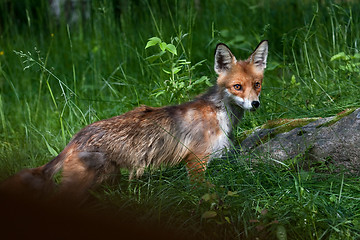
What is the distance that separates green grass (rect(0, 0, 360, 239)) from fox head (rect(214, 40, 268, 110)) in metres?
0.34

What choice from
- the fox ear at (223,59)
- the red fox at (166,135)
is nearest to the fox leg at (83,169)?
the red fox at (166,135)

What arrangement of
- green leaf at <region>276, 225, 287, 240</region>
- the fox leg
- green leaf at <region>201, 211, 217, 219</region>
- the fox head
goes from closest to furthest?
green leaf at <region>276, 225, 287, 240</region>, green leaf at <region>201, 211, 217, 219</region>, the fox leg, the fox head

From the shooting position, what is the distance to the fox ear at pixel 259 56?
169 inches

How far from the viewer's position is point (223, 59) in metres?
4.27

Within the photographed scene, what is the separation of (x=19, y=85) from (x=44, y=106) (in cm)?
95

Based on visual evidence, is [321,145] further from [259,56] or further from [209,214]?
[209,214]

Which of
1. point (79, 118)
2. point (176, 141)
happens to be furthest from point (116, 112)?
point (176, 141)

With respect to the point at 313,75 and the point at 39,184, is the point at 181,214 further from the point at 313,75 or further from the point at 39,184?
the point at 313,75

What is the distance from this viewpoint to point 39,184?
121 inches

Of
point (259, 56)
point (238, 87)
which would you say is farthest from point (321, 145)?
point (259, 56)

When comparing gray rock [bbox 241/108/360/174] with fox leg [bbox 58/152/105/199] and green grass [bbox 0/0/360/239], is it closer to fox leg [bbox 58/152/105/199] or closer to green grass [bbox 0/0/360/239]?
green grass [bbox 0/0/360/239]

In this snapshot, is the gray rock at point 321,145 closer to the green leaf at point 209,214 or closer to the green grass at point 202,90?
the green grass at point 202,90

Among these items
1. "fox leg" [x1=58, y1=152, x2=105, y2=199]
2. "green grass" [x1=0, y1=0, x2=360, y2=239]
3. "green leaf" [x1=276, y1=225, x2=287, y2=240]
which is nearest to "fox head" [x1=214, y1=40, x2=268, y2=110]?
"green grass" [x1=0, y1=0, x2=360, y2=239]

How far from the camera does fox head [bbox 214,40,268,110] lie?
158 inches
